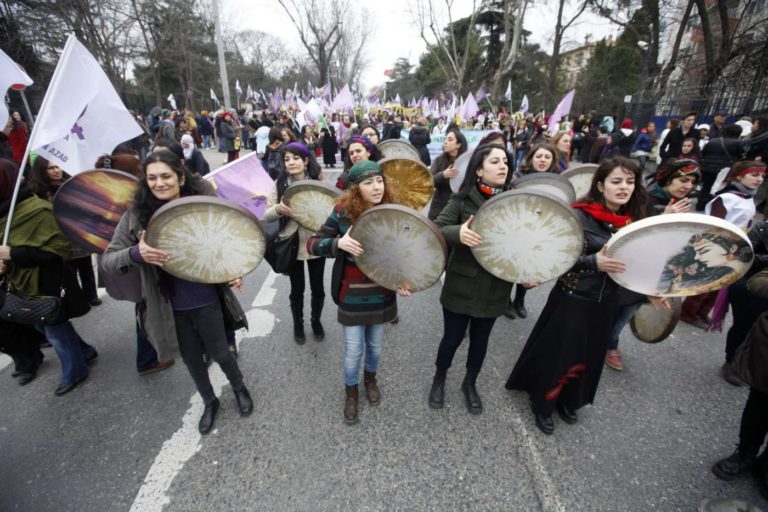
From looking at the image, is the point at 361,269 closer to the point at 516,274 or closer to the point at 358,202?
the point at 358,202

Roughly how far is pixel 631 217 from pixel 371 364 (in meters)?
2.04

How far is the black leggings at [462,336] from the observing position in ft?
8.16

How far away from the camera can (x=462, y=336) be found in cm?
257

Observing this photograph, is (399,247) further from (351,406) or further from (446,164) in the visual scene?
(446,164)

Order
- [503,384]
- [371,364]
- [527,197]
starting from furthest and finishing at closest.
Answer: [503,384]
[371,364]
[527,197]

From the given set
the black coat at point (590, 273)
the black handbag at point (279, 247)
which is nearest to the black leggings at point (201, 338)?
the black handbag at point (279, 247)

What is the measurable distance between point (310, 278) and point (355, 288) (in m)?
1.19

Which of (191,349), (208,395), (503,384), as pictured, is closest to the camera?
(191,349)

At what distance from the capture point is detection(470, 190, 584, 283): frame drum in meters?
1.81

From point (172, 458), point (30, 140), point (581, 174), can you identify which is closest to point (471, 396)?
point (172, 458)

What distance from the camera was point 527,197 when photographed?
1799mm

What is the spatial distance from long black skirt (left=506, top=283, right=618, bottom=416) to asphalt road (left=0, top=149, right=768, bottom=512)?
265 mm

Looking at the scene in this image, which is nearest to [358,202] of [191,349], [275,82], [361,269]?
[361,269]

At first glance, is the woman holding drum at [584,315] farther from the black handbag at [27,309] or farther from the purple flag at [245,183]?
the black handbag at [27,309]
